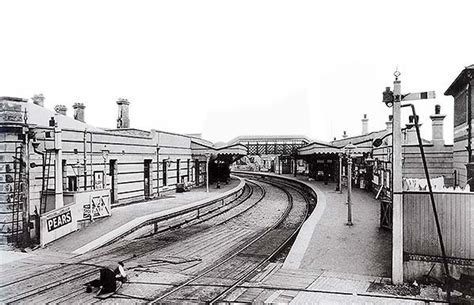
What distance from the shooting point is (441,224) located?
8953mm

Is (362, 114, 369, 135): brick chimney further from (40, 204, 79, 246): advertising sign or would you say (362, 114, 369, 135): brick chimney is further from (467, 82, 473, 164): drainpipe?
(40, 204, 79, 246): advertising sign

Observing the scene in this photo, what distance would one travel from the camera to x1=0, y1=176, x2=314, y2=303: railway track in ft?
26.8

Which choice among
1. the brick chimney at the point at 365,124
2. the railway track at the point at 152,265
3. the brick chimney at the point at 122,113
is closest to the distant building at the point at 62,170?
the brick chimney at the point at 122,113

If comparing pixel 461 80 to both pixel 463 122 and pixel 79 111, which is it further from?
pixel 79 111

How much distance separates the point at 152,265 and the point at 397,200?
616 cm

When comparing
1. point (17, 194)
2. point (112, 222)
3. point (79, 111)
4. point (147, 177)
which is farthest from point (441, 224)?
point (79, 111)

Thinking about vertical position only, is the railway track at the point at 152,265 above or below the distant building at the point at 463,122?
below

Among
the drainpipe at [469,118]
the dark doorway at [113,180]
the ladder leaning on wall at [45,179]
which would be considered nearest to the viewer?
the ladder leaning on wall at [45,179]

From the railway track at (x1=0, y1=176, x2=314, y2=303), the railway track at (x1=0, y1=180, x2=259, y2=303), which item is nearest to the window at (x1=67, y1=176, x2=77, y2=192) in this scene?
the railway track at (x1=0, y1=176, x2=314, y2=303)

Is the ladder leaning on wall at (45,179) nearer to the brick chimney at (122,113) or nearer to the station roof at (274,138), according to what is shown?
the brick chimney at (122,113)

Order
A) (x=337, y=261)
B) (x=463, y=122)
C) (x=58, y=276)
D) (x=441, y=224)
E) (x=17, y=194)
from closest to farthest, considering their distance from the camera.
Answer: (x=441, y=224)
(x=58, y=276)
(x=337, y=261)
(x=17, y=194)
(x=463, y=122)

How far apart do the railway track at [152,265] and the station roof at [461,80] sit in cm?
951

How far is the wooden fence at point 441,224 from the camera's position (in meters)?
8.70

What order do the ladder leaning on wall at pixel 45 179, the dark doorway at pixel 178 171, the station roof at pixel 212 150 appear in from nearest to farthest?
the ladder leaning on wall at pixel 45 179 → the dark doorway at pixel 178 171 → the station roof at pixel 212 150
